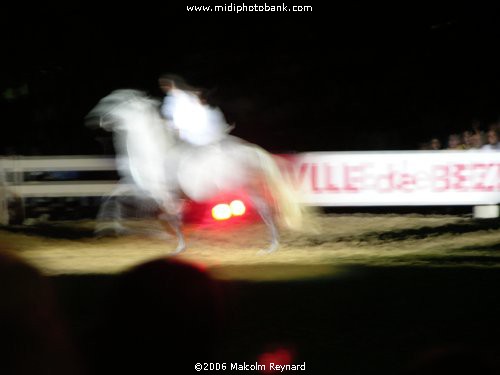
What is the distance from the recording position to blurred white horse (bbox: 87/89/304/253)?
11094mm

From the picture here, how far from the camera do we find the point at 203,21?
66.8ft

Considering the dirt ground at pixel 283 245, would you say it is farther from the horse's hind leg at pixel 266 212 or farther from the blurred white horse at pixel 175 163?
the blurred white horse at pixel 175 163

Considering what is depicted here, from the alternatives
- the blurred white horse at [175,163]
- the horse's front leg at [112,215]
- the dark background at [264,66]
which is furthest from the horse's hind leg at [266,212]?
the dark background at [264,66]

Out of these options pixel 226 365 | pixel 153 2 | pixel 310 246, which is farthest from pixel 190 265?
pixel 153 2

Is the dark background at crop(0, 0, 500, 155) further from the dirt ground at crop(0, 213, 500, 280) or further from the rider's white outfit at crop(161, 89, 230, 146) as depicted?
the rider's white outfit at crop(161, 89, 230, 146)

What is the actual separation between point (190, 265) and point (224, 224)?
11.2 metres

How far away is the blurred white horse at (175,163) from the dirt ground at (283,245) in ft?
2.55

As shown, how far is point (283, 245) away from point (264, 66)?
9372mm

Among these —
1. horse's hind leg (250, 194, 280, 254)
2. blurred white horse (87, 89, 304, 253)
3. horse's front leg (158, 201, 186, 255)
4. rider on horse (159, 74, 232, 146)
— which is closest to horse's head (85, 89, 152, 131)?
blurred white horse (87, 89, 304, 253)

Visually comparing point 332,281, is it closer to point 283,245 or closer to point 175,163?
point 175,163

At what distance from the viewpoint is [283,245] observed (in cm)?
1209

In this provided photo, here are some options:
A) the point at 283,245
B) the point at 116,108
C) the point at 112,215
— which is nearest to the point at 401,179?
the point at 283,245

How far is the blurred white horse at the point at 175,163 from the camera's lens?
36.4 feet

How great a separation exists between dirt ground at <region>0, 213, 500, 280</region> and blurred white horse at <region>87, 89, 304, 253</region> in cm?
78
